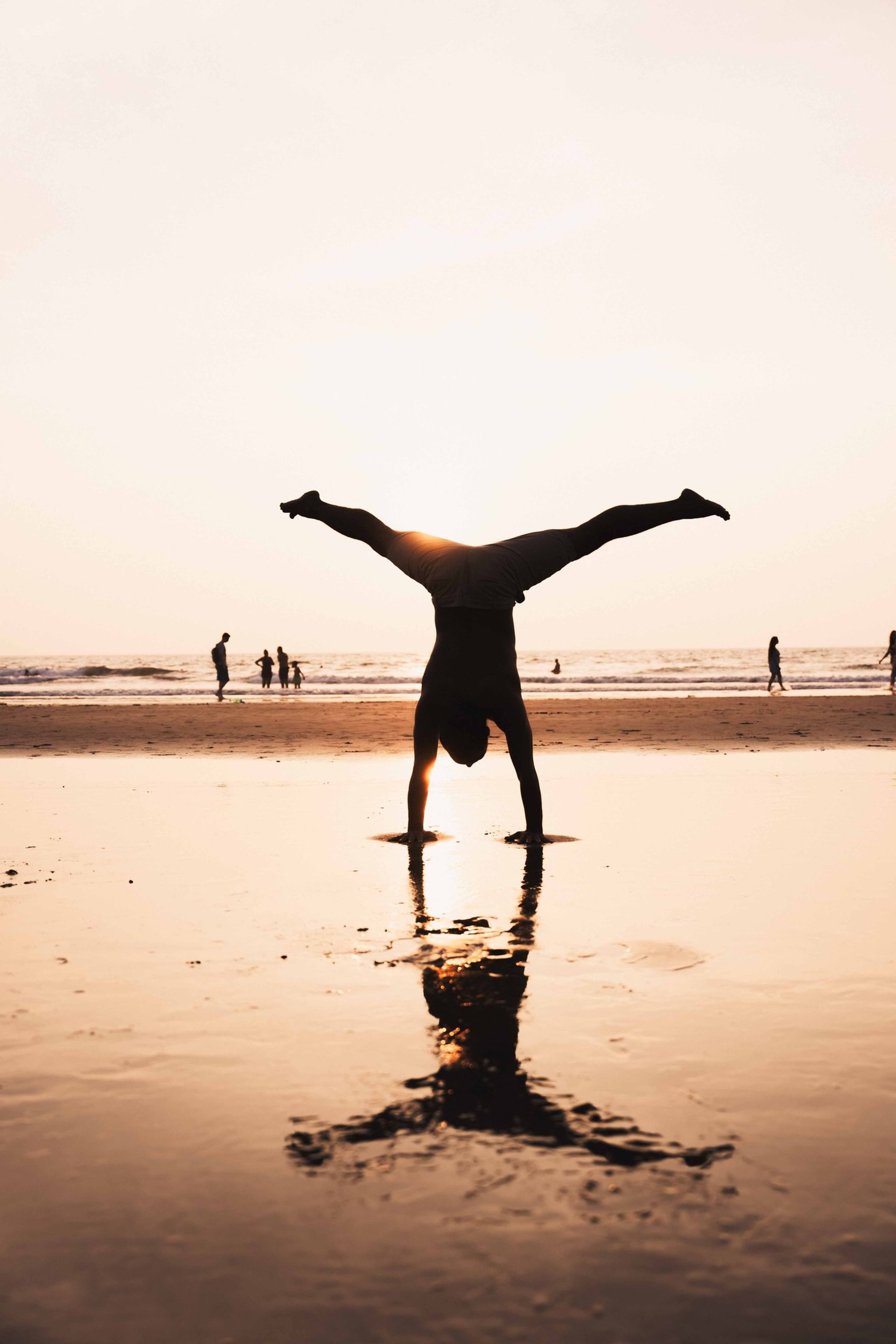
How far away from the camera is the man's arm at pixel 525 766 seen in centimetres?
808

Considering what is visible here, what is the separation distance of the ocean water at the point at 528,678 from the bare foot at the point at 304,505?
108 ft

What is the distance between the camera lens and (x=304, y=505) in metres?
8.29

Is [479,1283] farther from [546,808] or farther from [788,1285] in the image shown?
[546,808]

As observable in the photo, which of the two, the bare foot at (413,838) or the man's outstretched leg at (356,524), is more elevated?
the man's outstretched leg at (356,524)

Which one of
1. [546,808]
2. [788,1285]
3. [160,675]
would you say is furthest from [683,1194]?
[160,675]

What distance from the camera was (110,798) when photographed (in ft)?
37.1

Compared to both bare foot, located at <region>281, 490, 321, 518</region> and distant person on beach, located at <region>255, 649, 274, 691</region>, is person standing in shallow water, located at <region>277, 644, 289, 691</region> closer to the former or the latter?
distant person on beach, located at <region>255, 649, 274, 691</region>

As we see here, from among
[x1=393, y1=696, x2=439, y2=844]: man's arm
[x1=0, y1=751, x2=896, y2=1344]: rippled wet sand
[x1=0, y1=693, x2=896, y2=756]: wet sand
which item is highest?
[x1=393, y1=696, x2=439, y2=844]: man's arm

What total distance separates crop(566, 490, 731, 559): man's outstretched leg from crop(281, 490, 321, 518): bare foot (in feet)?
6.43

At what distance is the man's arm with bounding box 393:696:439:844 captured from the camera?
815 centimetres

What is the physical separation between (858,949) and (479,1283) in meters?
3.27

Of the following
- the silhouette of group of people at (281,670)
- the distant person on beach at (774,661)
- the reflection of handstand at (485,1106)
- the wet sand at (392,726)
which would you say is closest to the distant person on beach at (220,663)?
the wet sand at (392,726)

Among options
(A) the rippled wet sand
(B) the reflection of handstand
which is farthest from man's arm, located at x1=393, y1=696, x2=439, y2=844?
(B) the reflection of handstand

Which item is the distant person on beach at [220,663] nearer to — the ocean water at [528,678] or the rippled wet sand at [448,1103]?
the ocean water at [528,678]
